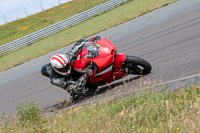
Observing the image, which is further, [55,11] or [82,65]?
[55,11]

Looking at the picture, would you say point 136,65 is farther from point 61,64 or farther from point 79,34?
point 79,34

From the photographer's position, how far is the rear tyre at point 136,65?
22.9ft

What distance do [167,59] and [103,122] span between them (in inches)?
157

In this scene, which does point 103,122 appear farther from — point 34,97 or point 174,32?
point 174,32

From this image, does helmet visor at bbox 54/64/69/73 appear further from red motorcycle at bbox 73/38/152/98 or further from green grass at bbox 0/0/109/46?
green grass at bbox 0/0/109/46

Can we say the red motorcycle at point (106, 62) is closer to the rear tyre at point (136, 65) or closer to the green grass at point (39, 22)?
the rear tyre at point (136, 65)

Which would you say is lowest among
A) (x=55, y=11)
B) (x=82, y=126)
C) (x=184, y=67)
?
(x=55, y=11)

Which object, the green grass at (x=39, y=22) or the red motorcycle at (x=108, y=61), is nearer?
the red motorcycle at (x=108, y=61)

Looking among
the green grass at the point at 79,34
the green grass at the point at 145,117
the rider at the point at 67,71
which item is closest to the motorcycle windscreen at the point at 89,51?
the rider at the point at 67,71

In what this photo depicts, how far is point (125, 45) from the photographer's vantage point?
41.4 ft

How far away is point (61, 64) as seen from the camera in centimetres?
700

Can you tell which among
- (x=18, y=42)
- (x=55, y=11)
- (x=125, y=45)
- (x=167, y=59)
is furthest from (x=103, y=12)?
(x=167, y=59)

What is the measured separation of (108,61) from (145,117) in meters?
2.76

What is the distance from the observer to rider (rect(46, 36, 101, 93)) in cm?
704
